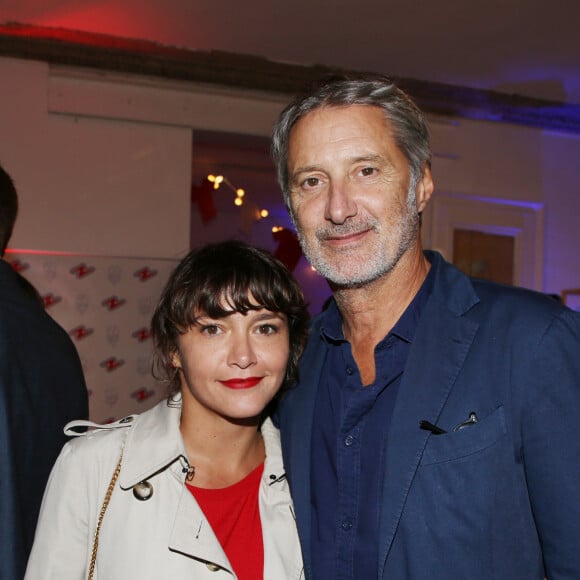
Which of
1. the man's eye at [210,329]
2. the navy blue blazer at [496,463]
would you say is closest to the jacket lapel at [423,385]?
the navy blue blazer at [496,463]

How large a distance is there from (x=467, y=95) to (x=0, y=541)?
4.91 m

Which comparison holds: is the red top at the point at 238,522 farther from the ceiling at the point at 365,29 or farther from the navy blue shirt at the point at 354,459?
the ceiling at the point at 365,29

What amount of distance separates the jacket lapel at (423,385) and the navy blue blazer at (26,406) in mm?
953

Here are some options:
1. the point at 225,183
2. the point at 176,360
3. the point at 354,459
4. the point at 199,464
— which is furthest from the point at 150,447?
the point at 225,183

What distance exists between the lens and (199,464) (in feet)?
6.02

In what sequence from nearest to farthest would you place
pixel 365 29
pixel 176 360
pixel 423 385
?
1. pixel 423 385
2. pixel 176 360
3. pixel 365 29

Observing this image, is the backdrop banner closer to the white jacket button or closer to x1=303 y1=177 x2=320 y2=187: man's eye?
the white jacket button

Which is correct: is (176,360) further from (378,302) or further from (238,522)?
(378,302)

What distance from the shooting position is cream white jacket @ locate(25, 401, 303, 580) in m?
1.67

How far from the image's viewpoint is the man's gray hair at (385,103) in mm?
1823

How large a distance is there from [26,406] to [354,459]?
35.7 inches

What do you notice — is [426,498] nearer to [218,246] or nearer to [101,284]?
[218,246]

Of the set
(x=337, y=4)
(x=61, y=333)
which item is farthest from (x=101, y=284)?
(x=61, y=333)

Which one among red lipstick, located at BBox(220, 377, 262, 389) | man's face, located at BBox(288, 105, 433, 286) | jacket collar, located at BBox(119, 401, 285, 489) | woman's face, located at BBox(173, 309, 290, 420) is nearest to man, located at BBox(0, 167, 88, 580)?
jacket collar, located at BBox(119, 401, 285, 489)
